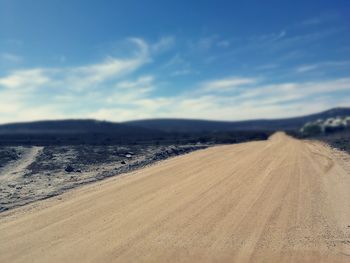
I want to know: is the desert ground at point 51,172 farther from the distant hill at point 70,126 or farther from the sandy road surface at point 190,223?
the distant hill at point 70,126

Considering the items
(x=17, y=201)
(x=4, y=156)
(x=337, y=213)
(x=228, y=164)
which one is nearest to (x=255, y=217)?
(x=337, y=213)

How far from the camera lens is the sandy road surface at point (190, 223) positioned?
770cm

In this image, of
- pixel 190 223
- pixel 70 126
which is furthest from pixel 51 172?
pixel 70 126

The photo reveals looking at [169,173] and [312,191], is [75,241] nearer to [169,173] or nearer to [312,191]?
[312,191]

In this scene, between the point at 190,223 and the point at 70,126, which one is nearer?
the point at 190,223

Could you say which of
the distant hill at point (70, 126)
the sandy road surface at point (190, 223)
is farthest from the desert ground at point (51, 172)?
the distant hill at point (70, 126)

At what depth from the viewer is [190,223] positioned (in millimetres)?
9617

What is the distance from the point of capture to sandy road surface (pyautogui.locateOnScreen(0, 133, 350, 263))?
303 inches

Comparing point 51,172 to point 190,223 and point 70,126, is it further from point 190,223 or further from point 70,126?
point 70,126

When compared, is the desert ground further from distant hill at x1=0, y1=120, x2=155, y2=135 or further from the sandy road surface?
distant hill at x1=0, y1=120, x2=155, y2=135

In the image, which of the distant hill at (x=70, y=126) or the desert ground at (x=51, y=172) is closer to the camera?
the desert ground at (x=51, y=172)

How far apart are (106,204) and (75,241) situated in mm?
3433

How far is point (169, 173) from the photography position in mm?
18328

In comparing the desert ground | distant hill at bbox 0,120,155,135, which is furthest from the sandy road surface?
distant hill at bbox 0,120,155,135
